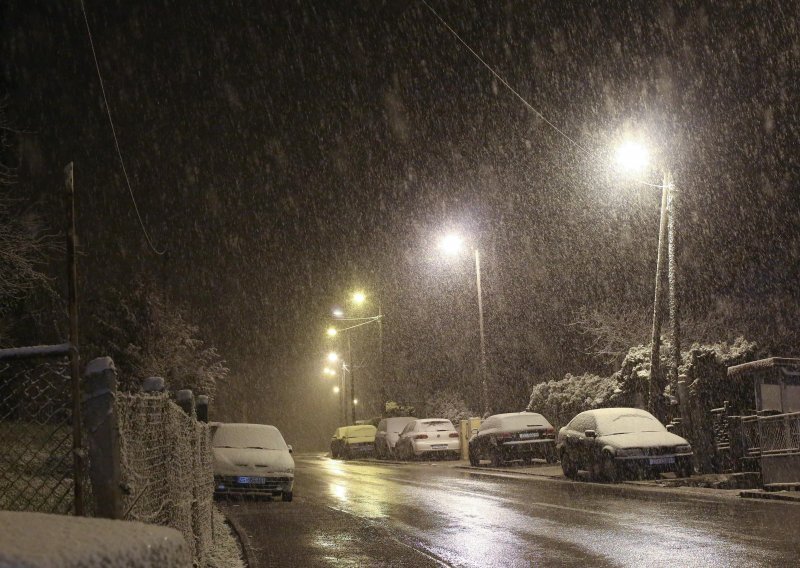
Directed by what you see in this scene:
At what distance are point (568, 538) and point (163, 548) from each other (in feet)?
33.5

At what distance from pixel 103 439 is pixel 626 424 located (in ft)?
61.9

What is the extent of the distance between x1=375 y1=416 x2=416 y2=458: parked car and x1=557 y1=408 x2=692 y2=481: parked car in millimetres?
16685

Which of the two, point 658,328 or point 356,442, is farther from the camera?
point 356,442

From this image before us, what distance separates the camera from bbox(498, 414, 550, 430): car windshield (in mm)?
28281

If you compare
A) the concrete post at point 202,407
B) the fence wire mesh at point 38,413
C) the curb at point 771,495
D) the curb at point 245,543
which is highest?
the concrete post at point 202,407

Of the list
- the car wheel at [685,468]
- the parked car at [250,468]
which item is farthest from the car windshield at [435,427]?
the car wheel at [685,468]

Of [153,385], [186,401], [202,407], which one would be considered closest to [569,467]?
[202,407]

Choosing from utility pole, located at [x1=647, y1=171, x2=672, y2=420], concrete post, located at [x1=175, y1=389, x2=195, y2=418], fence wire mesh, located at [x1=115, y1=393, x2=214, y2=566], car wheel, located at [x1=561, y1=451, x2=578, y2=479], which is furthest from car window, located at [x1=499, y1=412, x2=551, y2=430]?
concrete post, located at [x1=175, y1=389, x2=195, y2=418]

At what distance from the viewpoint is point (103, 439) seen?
397cm

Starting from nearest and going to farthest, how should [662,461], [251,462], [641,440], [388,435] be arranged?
[251,462], [662,461], [641,440], [388,435]

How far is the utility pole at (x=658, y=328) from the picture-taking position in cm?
2337

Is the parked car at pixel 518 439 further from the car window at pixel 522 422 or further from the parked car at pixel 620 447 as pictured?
the parked car at pixel 620 447

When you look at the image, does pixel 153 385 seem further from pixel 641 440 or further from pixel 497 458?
pixel 497 458

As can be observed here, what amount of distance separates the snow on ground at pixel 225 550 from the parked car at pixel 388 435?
24.8 m
